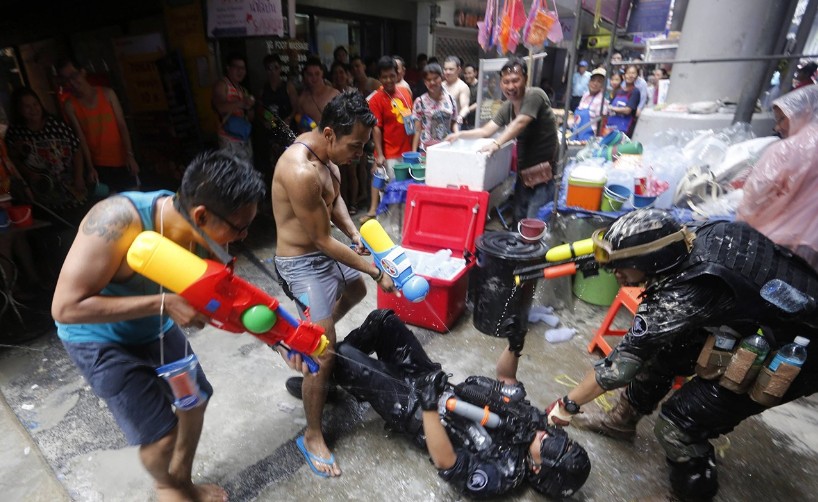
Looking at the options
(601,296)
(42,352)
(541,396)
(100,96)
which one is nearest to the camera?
(541,396)

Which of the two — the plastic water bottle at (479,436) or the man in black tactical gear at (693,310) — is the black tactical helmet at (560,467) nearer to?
the man in black tactical gear at (693,310)

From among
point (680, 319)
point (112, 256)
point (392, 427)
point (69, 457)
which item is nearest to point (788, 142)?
point (680, 319)

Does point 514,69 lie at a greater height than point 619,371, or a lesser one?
greater

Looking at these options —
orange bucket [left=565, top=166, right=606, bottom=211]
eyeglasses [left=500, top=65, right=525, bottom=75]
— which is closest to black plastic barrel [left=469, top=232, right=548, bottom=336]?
orange bucket [left=565, top=166, right=606, bottom=211]

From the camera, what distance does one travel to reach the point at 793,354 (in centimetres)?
184

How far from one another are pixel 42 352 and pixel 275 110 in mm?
3956

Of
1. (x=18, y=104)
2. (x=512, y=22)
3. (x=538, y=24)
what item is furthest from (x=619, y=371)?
(x=18, y=104)

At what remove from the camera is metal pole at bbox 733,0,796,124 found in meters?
4.65

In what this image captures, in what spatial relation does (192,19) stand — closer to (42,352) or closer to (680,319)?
(42,352)

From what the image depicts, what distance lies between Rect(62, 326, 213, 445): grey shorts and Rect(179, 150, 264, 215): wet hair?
0.72 meters

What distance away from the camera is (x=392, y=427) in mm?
2465

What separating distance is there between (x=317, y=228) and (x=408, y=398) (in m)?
1.08

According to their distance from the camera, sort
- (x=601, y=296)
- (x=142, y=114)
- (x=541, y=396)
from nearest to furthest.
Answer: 1. (x=541, y=396)
2. (x=601, y=296)
3. (x=142, y=114)

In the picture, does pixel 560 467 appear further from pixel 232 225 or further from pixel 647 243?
pixel 232 225
